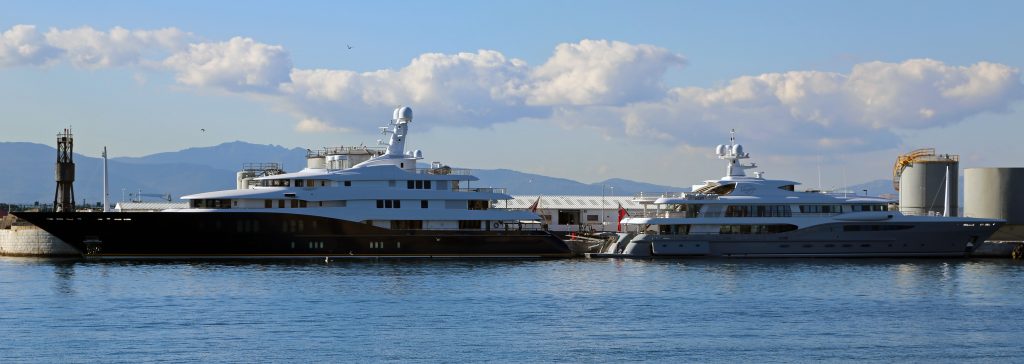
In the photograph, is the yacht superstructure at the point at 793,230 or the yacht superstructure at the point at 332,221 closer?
the yacht superstructure at the point at 332,221

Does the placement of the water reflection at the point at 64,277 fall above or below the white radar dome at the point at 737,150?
below

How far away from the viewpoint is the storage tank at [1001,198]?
73.1 metres

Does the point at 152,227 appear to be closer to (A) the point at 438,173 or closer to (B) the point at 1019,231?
(A) the point at 438,173

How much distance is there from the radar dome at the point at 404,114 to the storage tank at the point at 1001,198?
109ft

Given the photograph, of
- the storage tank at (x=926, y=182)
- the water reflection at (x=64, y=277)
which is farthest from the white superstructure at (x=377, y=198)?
the storage tank at (x=926, y=182)

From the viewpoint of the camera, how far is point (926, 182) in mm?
75188

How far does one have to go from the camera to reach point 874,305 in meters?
41.3

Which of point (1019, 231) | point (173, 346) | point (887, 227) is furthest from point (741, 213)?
point (173, 346)

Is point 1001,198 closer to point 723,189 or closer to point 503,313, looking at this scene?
point 723,189

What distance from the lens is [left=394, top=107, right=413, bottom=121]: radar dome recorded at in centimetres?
6353

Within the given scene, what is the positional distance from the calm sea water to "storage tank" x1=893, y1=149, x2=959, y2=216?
19162 mm

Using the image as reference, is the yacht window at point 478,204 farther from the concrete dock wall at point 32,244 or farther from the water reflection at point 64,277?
the concrete dock wall at point 32,244

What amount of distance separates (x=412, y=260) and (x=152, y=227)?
11.4 m

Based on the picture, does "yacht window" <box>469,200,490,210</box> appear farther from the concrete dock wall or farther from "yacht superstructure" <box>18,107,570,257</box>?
the concrete dock wall
